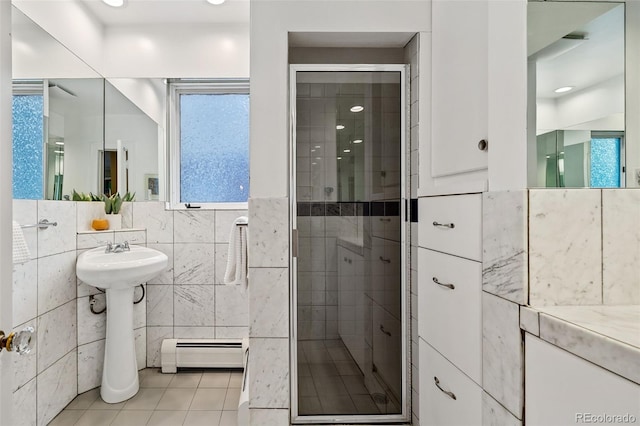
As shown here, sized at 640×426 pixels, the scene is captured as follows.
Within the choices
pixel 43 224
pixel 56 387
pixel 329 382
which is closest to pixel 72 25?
pixel 43 224

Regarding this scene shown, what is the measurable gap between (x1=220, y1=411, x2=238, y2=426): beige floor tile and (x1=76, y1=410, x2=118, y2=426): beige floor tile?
64 cm

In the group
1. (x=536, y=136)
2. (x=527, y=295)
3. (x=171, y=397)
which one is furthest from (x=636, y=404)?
(x=171, y=397)

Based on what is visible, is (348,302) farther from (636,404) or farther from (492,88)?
(636,404)

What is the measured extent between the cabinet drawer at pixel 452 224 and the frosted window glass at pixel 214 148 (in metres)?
1.69

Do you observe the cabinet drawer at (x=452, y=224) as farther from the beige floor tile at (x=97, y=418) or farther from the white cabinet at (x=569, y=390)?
the beige floor tile at (x=97, y=418)

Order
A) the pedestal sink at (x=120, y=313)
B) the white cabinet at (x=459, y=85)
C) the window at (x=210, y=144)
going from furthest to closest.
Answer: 1. the window at (x=210, y=144)
2. the pedestal sink at (x=120, y=313)
3. the white cabinet at (x=459, y=85)

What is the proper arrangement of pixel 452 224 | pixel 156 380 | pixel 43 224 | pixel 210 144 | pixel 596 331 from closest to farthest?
pixel 596 331
pixel 452 224
pixel 43 224
pixel 156 380
pixel 210 144

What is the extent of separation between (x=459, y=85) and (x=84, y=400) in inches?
111

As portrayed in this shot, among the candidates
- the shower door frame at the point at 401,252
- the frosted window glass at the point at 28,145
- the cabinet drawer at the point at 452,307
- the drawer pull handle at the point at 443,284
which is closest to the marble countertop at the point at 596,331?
the cabinet drawer at the point at 452,307

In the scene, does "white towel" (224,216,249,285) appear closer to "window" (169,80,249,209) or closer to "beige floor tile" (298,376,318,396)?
"beige floor tile" (298,376,318,396)

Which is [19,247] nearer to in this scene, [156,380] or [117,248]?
[117,248]

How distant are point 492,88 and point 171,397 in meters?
2.51

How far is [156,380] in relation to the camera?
2.64 meters

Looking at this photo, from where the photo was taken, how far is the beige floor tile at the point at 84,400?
7.51 feet
